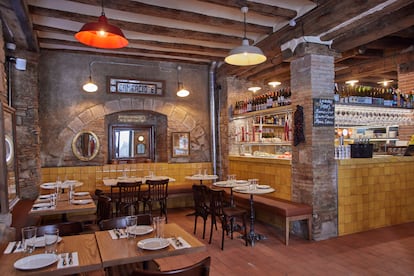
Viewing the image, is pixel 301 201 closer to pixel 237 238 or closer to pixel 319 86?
pixel 237 238

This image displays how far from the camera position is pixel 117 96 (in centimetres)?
732

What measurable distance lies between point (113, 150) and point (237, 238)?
13.2 ft

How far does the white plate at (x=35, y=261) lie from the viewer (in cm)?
205

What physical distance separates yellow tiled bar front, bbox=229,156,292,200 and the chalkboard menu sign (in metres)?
0.94

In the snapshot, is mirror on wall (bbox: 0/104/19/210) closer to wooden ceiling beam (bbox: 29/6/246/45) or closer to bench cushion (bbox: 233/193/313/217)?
wooden ceiling beam (bbox: 29/6/246/45)

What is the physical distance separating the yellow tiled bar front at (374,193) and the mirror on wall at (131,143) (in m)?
4.73

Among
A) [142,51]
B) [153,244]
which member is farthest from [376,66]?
[153,244]

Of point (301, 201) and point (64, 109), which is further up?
point (64, 109)

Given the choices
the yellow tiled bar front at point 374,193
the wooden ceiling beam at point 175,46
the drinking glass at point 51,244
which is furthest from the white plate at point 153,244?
the wooden ceiling beam at point 175,46

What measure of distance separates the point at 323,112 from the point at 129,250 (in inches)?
150

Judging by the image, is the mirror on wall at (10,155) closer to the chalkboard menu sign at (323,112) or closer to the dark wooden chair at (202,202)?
the dark wooden chair at (202,202)

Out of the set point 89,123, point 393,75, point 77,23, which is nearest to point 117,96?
point 89,123

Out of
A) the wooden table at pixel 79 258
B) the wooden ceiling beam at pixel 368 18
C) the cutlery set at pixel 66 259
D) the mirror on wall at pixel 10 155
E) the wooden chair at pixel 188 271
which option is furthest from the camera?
the mirror on wall at pixel 10 155

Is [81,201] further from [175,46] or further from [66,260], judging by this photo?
[175,46]
